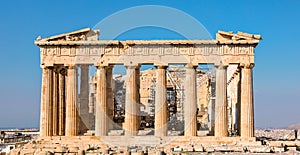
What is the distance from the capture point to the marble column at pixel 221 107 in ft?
125

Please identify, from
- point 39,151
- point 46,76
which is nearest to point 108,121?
point 46,76

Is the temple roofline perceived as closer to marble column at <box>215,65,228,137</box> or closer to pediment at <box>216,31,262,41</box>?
pediment at <box>216,31,262,41</box>

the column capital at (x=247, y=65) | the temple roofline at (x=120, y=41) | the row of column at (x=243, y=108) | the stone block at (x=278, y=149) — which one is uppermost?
the temple roofline at (x=120, y=41)

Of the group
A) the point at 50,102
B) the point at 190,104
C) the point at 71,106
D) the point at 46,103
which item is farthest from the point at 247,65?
the point at 46,103

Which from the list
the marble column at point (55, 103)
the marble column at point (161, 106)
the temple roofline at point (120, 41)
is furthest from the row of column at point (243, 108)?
the marble column at point (55, 103)

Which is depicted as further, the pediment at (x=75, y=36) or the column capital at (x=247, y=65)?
the pediment at (x=75, y=36)

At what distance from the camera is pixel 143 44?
38531 mm

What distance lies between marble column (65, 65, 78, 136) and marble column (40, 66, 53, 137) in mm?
Result: 1352

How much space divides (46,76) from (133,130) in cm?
779

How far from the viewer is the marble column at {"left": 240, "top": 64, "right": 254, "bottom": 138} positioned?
3794 cm

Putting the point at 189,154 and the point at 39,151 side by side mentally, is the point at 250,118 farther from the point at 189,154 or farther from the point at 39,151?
the point at 39,151

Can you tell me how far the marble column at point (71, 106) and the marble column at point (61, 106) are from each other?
2.20 meters

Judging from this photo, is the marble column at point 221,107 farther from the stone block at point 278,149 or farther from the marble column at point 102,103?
the marble column at point 102,103

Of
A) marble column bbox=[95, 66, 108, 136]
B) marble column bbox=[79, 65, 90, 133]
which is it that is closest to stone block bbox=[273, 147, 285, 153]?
marble column bbox=[95, 66, 108, 136]
